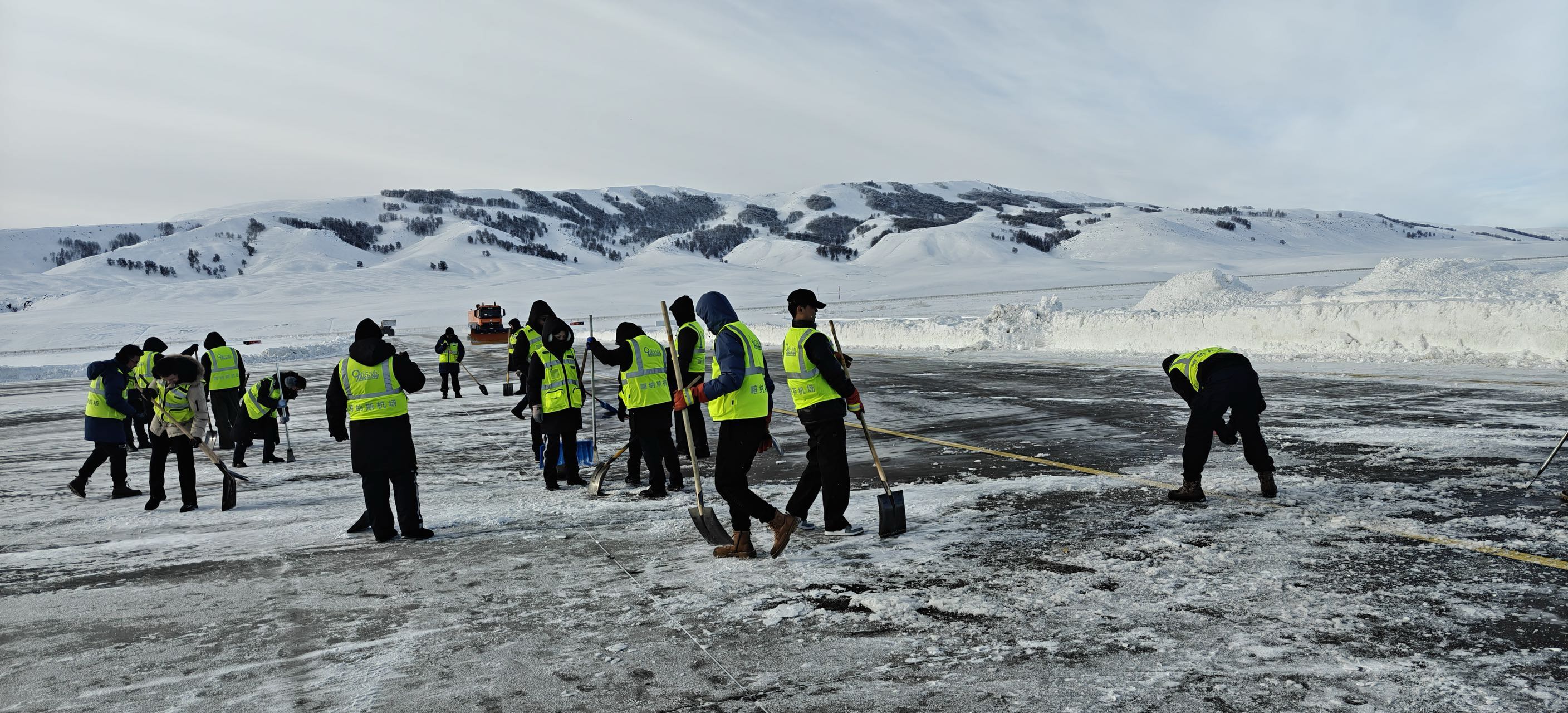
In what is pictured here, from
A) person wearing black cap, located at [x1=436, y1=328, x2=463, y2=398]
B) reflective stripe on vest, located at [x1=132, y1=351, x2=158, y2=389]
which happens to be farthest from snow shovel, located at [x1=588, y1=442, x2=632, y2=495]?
person wearing black cap, located at [x1=436, y1=328, x2=463, y2=398]

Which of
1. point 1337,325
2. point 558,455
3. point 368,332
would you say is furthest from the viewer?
point 1337,325

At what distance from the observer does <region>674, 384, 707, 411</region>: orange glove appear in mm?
6043

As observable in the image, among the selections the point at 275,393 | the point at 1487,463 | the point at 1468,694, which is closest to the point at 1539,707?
the point at 1468,694

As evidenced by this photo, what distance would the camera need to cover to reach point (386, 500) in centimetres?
701

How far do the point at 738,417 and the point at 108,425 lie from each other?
7.38 m

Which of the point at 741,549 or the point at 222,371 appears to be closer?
the point at 741,549

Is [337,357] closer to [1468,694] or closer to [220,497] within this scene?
[220,497]

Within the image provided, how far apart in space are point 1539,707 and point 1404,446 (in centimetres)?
624

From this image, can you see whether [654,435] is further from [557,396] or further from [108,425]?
[108,425]

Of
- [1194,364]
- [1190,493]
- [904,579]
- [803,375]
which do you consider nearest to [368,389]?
[803,375]

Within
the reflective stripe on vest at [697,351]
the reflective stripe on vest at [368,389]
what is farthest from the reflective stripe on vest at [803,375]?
the reflective stripe on vest at [368,389]

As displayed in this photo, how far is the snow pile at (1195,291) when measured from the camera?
37875 mm

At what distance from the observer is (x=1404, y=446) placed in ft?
29.0

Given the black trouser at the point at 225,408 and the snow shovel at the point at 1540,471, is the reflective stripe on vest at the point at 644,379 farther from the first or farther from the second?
the snow shovel at the point at 1540,471
